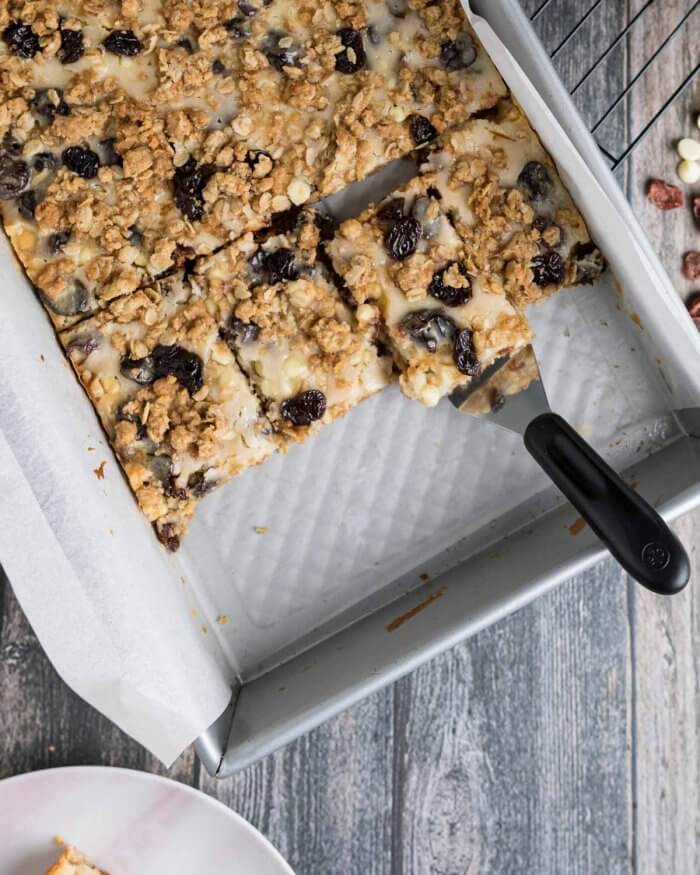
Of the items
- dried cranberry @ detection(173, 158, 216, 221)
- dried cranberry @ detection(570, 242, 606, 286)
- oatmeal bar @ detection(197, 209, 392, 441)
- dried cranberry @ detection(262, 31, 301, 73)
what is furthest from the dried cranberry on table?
dried cranberry @ detection(173, 158, 216, 221)

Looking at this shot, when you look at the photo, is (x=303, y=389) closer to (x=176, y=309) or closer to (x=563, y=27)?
(x=176, y=309)

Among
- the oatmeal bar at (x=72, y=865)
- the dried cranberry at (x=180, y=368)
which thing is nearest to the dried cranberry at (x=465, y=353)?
the dried cranberry at (x=180, y=368)

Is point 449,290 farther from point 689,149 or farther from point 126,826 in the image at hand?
point 126,826

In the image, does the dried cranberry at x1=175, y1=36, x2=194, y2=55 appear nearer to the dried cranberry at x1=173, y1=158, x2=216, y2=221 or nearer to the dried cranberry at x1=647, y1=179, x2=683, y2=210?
the dried cranberry at x1=173, y1=158, x2=216, y2=221

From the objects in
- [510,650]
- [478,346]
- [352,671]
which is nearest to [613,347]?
[478,346]

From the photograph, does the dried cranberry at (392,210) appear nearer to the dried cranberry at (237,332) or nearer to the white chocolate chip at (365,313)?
the white chocolate chip at (365,313)

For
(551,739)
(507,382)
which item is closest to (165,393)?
(507,382)
